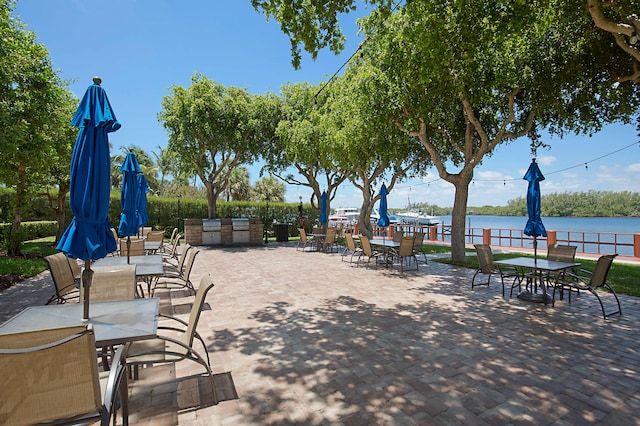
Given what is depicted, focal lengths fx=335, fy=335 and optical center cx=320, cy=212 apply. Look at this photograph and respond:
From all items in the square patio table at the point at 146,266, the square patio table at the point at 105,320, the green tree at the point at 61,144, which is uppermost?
the green tree at the point at 61,144

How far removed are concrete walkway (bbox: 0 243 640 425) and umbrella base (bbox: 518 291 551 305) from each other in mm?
146

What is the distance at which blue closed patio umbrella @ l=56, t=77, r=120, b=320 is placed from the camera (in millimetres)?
2885

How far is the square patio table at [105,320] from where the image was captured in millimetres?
2420

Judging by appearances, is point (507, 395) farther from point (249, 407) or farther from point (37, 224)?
point (37, 224)

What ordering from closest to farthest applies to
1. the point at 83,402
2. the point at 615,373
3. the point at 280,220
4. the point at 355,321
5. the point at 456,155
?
the point at 83,402
the point at 615,373
the point at 355,321
the point at 456,155
the point at 280,220

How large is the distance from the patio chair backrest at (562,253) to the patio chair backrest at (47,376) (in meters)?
7.91

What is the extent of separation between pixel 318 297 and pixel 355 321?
1.56m

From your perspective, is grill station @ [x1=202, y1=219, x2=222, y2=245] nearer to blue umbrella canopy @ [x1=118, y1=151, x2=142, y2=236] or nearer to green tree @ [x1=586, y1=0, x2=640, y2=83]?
blue umbrella canopy @ [x1=118, y1=151, x2=142, y2=236]

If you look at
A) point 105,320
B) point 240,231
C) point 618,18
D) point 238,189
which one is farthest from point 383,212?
point 238,189

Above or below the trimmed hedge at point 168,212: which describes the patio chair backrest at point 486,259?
below

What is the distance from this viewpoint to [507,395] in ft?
9.78

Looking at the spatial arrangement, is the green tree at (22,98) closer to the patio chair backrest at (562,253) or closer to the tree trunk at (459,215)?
the patio chair backrest at (562,253)

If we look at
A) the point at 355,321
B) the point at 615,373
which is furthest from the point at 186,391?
the point at 615,373

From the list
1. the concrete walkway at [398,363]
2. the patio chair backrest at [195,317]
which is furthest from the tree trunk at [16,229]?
the patio chair backrest at [195,317]
